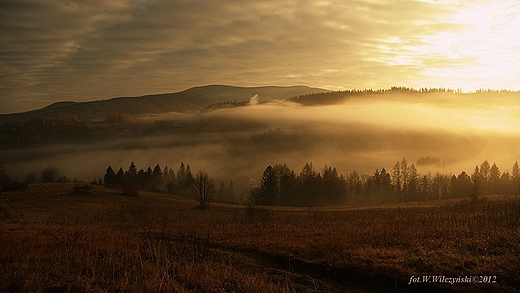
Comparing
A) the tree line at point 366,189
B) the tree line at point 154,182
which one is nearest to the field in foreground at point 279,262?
the tree line at point 366,189

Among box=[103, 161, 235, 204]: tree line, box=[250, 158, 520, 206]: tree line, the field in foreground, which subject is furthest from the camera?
box=[103, 161, 235, 204]: tree line

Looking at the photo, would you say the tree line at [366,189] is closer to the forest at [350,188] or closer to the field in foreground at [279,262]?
the forest at [350,188]

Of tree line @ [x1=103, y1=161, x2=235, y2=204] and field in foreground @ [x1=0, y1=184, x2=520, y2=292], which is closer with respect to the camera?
field in foreground @ [x1=0, y1=184, x2=520, y2=292]

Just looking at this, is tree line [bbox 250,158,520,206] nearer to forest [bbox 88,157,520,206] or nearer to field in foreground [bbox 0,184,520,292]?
forest [bbox 88,157,520,206]

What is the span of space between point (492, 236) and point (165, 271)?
1223 centimetres

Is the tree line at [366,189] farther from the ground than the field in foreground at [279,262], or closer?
closer

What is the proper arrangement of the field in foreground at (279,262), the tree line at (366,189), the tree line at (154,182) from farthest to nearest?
1. the tree line at (154,182)
2. the tree line at (366,189)
3. the field in foreground at (279,262)

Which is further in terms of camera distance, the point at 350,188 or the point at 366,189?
the point at 350,188

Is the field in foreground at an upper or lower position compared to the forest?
upper

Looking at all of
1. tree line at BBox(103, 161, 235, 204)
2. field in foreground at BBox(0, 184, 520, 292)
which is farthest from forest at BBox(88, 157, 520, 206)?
field in foreground at BBox(0, 184, 520, 292)

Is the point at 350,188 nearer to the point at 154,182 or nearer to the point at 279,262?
the point at 154,182

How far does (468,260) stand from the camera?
11688 millimetres

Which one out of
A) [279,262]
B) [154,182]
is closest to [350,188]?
[154,182]

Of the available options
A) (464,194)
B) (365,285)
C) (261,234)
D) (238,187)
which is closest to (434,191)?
(464,194)
